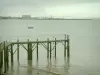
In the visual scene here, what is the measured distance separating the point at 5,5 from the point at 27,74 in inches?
90.4

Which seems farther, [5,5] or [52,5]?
[52,5]

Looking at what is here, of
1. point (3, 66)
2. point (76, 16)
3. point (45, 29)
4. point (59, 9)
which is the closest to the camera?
point (3, 66)

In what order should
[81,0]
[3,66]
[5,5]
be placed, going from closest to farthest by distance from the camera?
[3,66], [5,5], [81,0]

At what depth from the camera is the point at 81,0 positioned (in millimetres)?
7215

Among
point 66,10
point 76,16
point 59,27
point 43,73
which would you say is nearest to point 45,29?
point 59,27

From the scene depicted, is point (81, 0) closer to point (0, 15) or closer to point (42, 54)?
point (0, 15)

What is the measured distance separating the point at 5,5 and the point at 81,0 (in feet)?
7.29

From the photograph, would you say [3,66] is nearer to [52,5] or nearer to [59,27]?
[52,5]

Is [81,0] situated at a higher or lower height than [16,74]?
higher

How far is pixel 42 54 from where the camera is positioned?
9.55 m

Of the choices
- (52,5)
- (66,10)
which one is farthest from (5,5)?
(66,10)

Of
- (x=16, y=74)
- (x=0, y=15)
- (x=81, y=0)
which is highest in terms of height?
(x=81, y=0)

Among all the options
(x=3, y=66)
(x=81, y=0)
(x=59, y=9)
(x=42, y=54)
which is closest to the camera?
(x=3, y=66)

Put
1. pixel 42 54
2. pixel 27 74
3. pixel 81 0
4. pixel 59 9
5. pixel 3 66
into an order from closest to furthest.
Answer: pixel 27 74, pixel 3 66, pixel 81 0, pixel 59 9, pixel 42 54
